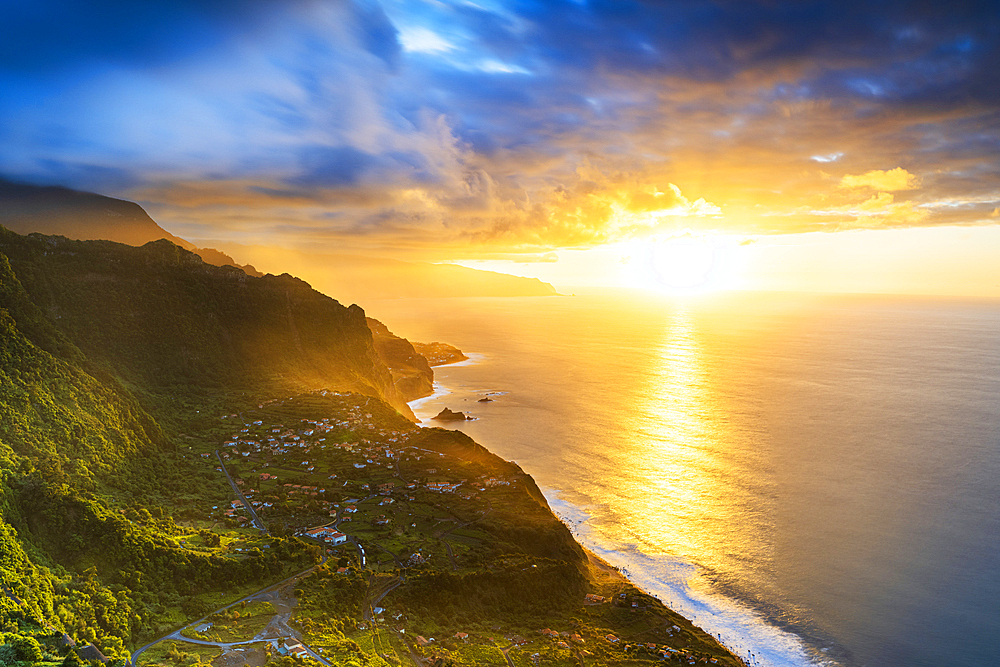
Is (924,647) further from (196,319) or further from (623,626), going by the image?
(196,319)

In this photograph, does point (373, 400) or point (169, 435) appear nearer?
point (169, 435)

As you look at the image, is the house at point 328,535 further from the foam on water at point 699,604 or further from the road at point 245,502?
the foam on water at point 699,604

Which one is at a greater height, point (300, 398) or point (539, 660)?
point (300, 398)

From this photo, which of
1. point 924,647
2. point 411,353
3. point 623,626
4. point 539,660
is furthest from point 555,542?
point 411,353

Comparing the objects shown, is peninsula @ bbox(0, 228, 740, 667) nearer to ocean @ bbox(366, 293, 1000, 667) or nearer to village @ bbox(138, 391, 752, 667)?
village @ bbox(138, 391, 752, 667)

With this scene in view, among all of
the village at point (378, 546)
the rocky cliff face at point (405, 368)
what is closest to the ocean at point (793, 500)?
the village at point (378, 546)
